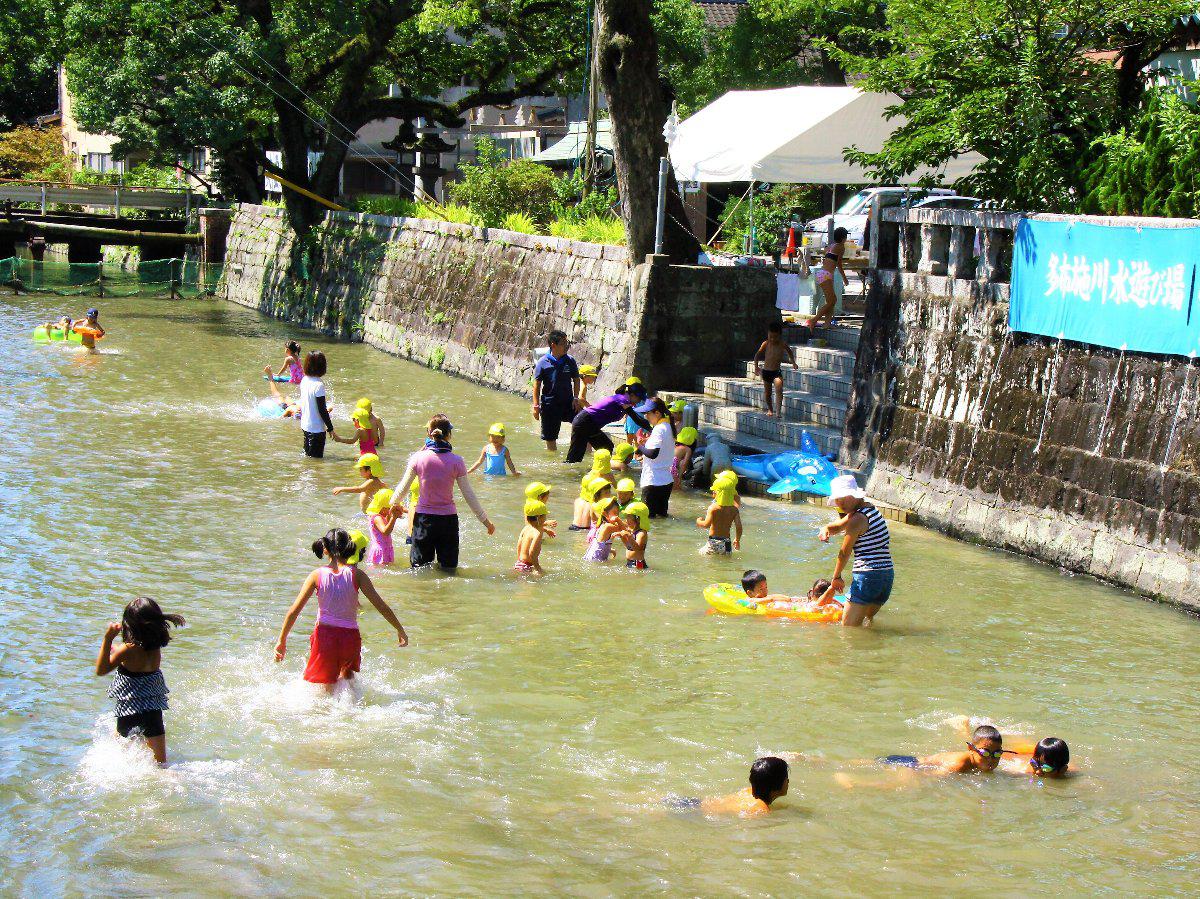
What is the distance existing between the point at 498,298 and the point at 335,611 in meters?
16.4

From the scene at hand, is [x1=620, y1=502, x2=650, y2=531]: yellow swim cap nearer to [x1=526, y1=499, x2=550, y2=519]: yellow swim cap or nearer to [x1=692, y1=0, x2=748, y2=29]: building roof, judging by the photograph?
[x1=526, y1=499, x2=550, y2=519]: yellow swim cap

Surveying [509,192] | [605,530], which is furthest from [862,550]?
[509,192]

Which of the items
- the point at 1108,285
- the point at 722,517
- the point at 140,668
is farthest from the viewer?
the point at 722,517

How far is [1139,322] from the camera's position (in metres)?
12.5

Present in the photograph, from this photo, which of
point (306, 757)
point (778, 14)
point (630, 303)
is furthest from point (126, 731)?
point (778, 14)

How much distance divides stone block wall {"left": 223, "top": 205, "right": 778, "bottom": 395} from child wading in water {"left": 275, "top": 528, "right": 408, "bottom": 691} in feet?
38.7

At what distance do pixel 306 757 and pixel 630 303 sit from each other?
13.3m

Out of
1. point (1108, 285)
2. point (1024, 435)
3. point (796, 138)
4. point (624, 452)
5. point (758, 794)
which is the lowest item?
point (758, 794)

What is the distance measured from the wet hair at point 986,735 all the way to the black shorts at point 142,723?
191 inches

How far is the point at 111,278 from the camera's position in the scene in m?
39.2

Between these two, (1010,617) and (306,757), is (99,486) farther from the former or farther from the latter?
(1010,617)

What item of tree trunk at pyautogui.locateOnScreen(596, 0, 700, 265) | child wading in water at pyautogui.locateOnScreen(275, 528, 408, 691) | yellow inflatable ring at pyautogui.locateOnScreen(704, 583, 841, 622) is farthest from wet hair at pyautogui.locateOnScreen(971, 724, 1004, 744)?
tree trunk at pyautogui.locateOnScreen(596, 0, 700, 265)

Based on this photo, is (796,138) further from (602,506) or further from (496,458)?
(602,506)

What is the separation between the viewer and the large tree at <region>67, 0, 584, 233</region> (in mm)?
29719
